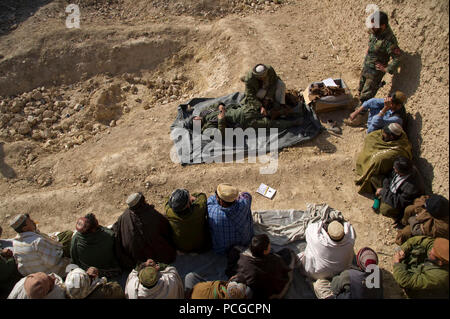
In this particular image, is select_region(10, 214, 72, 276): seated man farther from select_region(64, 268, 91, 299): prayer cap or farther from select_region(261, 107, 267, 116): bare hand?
select_region(261, 107, 267, 116): bare hand

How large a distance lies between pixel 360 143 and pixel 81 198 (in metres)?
5.01

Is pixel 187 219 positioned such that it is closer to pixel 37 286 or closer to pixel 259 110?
pixel 37 286

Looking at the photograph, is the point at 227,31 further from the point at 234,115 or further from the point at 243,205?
the point at 243,205

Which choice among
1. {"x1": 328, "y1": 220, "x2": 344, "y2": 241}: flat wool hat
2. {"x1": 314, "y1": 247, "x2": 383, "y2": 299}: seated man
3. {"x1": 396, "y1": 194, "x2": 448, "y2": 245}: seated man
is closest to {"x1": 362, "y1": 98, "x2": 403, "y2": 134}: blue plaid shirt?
{"x1": 396, "y1": 194, "x2": 448, "y2": 245}: seated man

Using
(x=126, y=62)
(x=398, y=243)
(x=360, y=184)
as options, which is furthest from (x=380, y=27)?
(x=126, y=62)

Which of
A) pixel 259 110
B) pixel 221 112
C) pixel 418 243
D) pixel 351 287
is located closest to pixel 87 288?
pixel 351 287

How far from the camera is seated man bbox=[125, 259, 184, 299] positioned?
10.3ft

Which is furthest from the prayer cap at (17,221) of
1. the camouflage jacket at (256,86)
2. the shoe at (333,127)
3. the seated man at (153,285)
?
the shoe at (333,127)

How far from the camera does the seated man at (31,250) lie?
368 centimetres

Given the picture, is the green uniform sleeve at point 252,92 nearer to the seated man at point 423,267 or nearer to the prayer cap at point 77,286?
the seated man at point 423,267

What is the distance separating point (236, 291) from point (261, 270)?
37 centimetres

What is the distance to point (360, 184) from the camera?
4926 mm

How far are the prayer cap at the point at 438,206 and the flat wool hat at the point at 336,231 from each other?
1.05 m
